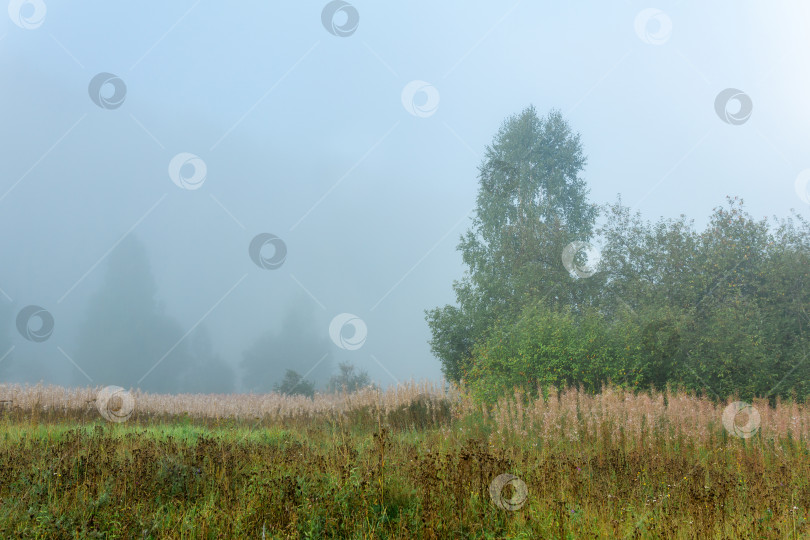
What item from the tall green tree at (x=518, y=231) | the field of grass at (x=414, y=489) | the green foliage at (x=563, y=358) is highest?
the tall green tree at (x=518, y=231)

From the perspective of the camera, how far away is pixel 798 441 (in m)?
9.59

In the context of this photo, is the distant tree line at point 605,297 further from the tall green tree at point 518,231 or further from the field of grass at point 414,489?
the field of grass at point 414,489

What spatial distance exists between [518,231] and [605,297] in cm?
492

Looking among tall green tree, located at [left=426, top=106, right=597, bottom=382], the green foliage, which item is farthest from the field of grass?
tall green tree, located at [left=426, top=106, right=597, bottom=382]

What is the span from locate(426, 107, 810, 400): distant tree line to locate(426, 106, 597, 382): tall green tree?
6 cm

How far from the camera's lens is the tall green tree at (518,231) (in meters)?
23.7

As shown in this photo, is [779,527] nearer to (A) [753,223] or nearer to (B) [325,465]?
(B) [325,465]

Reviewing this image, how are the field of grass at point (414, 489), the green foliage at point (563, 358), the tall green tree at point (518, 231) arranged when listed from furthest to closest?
the tall green tree at point (518, 231)
the green foliage at point (563, 358)
the field of grass at point (414, 489)

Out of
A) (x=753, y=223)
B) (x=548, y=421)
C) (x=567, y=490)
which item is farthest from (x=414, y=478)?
(x=753, y=223)

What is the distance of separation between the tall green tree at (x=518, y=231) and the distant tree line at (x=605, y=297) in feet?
0.21

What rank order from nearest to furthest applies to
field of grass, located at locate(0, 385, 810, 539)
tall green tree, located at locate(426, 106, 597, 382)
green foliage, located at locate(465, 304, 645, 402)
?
field of grass, located at locate(0, 385, 810, 539)
green foliage, located at locate(465, 304, 645, 402)
tall green tree, located at locate(426, 106, 597, 382)

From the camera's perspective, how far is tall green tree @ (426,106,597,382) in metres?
23.7

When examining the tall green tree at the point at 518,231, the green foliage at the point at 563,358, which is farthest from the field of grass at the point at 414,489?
the tall green tree at the point at 518,231

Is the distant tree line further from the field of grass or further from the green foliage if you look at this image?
the field of grass
